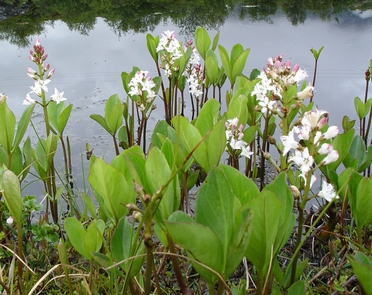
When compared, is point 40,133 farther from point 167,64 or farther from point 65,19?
point 65,19

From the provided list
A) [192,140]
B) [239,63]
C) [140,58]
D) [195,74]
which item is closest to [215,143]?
[192,140]

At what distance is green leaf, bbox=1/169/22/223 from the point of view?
751mm

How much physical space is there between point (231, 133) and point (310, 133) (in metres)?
0.39

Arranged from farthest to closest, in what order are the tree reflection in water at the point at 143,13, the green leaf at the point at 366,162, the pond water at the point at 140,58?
the tree reflection in water at the point at 143,13
the pond water at the point at 140,58
the green leaf at the point at 366,162

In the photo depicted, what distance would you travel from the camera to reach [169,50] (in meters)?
1.68

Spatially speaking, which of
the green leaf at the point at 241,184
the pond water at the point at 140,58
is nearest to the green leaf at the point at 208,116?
the green leaf at the point at 241,184

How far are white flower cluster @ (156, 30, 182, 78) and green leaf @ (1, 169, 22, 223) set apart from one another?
3.37ft

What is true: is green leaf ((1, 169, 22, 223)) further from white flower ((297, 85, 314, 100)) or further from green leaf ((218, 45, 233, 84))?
green leaf ((218, 45, 233, 84))

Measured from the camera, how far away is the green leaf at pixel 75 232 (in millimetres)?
807

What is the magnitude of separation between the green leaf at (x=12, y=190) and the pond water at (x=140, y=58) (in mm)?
906

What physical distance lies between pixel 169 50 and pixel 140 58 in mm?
1022

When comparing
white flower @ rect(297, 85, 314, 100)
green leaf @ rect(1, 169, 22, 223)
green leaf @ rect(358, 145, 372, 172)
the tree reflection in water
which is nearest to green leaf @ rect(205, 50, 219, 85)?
green leaf @ rect(358, 145, 372, 172)

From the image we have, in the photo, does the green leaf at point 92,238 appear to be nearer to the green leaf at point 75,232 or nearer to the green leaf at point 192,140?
the green leaf at point 75,232

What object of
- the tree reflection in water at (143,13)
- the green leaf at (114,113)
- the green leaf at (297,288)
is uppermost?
the tree reflection in water at (143,13)
